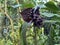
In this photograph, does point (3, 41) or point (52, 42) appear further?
point (3, 41)

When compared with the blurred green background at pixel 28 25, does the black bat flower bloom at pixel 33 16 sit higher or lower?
higher

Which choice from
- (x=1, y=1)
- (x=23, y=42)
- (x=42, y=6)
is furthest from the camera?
(x=1, y=1)

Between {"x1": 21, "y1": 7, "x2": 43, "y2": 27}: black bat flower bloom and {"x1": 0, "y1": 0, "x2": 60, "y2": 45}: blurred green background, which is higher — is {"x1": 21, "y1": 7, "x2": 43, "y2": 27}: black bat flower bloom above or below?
above

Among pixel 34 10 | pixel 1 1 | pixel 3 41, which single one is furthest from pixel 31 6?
pixel 1 1

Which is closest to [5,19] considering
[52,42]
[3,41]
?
[3,41]

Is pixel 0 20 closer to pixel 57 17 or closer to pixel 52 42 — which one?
pixel 52 42

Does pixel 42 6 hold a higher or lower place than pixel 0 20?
higher

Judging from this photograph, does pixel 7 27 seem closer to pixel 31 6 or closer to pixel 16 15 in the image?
pixel 16 15

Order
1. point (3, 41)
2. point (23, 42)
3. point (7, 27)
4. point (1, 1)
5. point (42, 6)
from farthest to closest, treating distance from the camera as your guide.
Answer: point (1, 1) → point (3, 41) → point (7, 27) → point (23, 42) → point (42, 6)

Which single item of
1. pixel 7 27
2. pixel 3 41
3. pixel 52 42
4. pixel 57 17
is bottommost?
pixel 3 41
